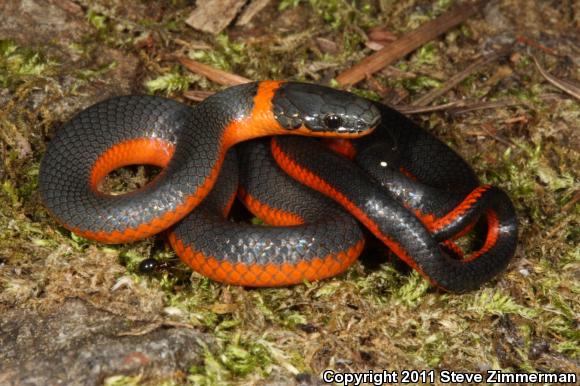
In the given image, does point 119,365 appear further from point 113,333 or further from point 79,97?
point 79,97

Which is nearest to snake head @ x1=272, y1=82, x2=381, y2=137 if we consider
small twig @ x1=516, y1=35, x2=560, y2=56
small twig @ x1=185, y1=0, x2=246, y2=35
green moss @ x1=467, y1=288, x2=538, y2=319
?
green moss @ x1=467, y1=288, x2=538, y2=319

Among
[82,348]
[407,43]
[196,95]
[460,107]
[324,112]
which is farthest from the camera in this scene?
[407,43]

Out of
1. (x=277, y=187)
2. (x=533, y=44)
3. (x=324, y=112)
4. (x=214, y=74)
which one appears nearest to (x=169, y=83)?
(x=214, y=74)

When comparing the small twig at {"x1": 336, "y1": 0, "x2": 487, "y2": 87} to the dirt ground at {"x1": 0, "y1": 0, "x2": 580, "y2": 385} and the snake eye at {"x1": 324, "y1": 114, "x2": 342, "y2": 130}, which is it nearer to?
the dirt ground at {"x1": 0, "y1": 0, "x2": 580, "y2": 385}

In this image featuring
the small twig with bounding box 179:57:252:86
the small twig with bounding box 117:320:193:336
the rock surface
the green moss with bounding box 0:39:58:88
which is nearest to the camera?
the rock surface

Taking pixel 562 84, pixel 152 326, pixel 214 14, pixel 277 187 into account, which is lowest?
pixel 152 326

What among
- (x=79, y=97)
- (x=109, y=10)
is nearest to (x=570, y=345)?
(x=79, y=97)

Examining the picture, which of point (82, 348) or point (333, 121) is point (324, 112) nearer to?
point (333, 121)
